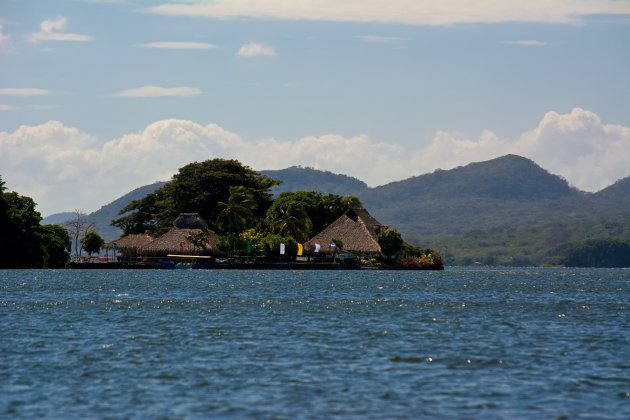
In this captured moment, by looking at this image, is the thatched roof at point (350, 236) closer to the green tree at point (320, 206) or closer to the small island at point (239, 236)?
the small island at point (239, 236)

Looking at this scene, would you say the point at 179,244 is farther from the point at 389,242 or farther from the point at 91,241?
the point at 389,242

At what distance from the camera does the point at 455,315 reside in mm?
50781

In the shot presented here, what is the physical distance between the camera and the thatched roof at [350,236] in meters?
149

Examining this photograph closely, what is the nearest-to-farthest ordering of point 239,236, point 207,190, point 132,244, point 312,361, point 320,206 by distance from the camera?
point 312,361
point 239,236
point 132,244
point 320,206
point 207,190

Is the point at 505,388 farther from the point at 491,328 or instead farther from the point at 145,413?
the point at 491,328

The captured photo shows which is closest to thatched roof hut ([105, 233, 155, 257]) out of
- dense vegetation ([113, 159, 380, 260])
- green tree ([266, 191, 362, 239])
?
dense vegetation ([113, 159, 380, 260])

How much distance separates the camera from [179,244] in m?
145

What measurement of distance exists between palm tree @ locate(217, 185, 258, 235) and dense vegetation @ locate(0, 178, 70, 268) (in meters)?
26.7

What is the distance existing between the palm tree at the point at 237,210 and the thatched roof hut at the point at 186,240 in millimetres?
4126

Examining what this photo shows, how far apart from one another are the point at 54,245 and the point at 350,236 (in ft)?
137

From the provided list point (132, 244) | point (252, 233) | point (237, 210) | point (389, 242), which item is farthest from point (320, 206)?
point (132, 244)

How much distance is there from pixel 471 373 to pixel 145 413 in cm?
1013

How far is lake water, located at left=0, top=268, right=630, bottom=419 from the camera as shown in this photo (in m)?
23.8

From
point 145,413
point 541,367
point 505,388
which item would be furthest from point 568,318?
point 145,413
